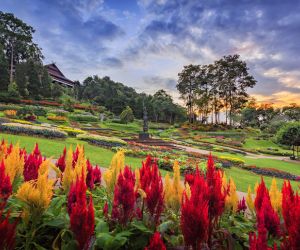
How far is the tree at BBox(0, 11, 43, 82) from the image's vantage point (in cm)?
5969

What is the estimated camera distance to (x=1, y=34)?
195 ft

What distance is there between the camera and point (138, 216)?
231 centimetres

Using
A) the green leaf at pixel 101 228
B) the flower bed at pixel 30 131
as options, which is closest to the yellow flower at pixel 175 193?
the green leaf at pixel 101 228

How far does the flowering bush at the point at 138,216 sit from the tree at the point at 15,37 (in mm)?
62283

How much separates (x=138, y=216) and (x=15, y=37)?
221ft

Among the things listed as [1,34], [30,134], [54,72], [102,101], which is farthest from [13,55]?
[30,134]

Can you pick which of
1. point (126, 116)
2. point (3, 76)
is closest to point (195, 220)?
point (126, 116)

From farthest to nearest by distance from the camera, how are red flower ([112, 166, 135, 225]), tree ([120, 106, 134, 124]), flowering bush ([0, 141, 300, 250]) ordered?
tree ([120, 106, 134, 124]) → red flower ([112, 166, 135, 225]) → flowering bush ([0, 141, 300, 250])

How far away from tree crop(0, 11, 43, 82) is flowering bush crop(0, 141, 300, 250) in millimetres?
62283

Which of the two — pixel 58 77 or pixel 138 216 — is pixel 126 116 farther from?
pixel 138 216

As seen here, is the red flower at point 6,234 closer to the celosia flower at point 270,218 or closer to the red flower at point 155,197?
the red flower at point 155,197

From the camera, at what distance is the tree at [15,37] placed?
5969cm

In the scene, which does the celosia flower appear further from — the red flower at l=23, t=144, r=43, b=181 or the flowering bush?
the red flower at l=23, t=144, r=43, b=181

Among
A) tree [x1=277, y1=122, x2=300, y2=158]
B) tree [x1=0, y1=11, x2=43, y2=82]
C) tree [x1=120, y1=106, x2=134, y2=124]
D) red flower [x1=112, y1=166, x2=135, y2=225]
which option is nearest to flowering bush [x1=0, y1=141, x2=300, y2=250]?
red flower [x1=112, y1=166, x2=135, y2=225]
